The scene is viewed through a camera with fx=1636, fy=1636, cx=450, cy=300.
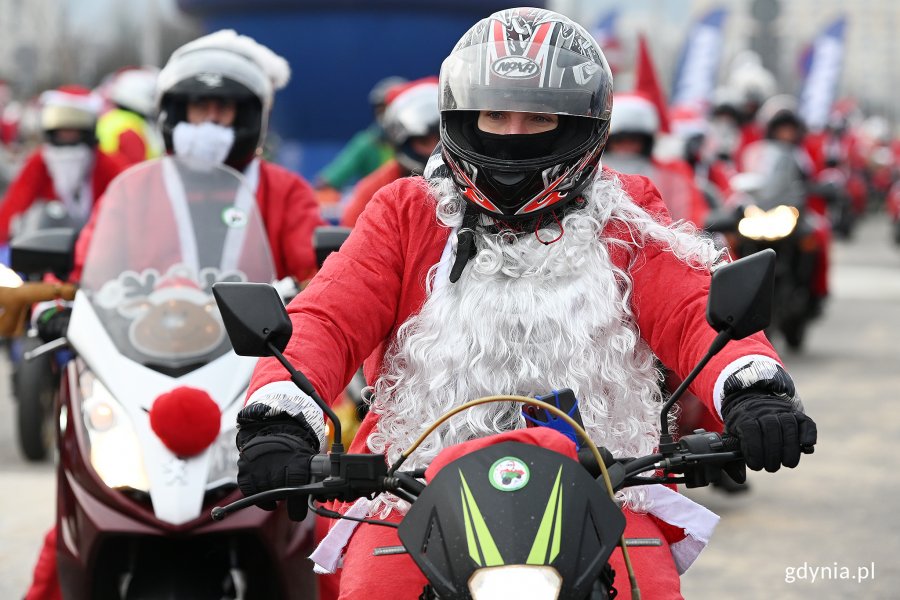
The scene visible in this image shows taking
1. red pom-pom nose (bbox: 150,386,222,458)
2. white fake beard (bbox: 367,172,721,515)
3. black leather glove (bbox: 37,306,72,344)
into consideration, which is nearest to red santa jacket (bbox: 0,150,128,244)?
black leather glove (bbox: 37,306,72,344)

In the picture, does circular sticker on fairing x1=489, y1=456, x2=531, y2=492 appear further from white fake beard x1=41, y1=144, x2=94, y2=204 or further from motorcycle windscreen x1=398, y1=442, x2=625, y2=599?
white fake beard x1=41, y1=144, x2=94, y2=204

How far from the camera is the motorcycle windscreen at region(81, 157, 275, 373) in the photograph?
427cm

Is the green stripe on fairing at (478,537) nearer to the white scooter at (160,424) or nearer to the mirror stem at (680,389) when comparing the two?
the mirror stem at (680,389)

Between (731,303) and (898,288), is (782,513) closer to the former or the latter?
(731,303)

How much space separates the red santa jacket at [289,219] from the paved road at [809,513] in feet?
6.30

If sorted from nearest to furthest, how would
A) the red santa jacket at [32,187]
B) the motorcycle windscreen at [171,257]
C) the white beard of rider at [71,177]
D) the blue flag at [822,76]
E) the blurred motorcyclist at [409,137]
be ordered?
1. the motorcycle windscreen at [171,257]
2. the blurred motorcyclist at [409,137]
3. the red santa jacket at [32,187]
4. the white beard of rider at [71,177]
5. the blue flag at [822,76]

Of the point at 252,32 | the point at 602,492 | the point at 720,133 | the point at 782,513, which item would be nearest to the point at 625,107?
the point at 782,513

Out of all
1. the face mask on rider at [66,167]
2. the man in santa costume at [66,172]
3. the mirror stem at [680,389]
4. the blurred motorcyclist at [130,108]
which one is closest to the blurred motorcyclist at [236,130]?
the mirror stem at [680,389]

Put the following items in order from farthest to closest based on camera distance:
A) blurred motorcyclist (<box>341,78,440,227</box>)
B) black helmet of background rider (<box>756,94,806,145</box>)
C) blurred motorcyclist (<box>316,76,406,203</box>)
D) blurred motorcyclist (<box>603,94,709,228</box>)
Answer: black helmet of background rider (<box>756,94,806,145</box>) < blurred motorcyclist (<box>316,76,406,203</box>) < blurred motorcyclist (<box>603,94,709,228</box>) < blurred motorcyclist (<box>341,78,440,227</box>)

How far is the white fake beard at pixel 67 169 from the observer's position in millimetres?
9945

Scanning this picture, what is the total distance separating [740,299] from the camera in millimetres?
2840

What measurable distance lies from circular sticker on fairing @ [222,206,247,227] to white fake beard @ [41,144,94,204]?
217 inches

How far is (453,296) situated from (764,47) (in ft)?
90.0

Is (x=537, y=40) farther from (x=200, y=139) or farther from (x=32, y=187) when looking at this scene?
(x=32, y=187)
